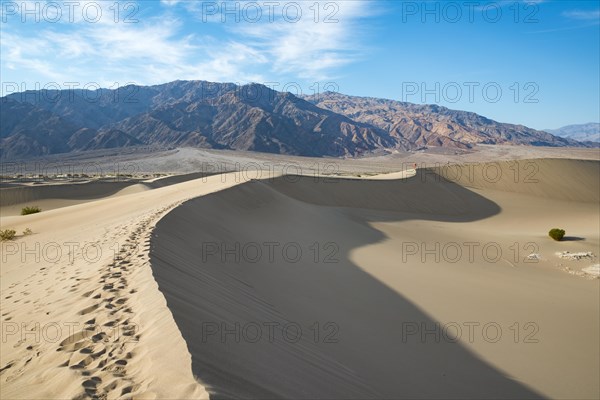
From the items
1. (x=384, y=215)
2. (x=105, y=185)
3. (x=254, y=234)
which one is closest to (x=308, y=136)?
(x=105, y=185)

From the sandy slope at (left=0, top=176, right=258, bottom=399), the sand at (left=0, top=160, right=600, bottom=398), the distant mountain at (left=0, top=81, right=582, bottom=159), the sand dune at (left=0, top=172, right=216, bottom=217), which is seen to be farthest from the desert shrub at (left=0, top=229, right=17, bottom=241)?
the distant mountain at (left=0, top=81, right=582, bottom=159)

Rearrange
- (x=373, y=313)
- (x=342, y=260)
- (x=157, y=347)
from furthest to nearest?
(x=342, y=260)
(x=373, y=313)
(x=157, y=347)

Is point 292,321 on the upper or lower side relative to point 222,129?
lower

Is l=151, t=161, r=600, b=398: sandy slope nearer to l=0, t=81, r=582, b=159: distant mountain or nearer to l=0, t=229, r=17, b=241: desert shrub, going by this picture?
l=0, t=229, r=17, b=241: desert shrub

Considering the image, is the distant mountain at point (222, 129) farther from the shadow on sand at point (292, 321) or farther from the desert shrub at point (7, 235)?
the shadow on sand at point (292, 321)

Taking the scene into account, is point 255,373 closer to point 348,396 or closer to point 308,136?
point 348,396

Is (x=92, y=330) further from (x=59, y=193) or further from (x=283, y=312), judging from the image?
(x=59, y=193)

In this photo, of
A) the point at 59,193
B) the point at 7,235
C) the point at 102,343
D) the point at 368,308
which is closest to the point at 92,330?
the point at 102,343

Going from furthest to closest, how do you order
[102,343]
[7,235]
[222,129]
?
[222,129], [7,235], [102,343]
